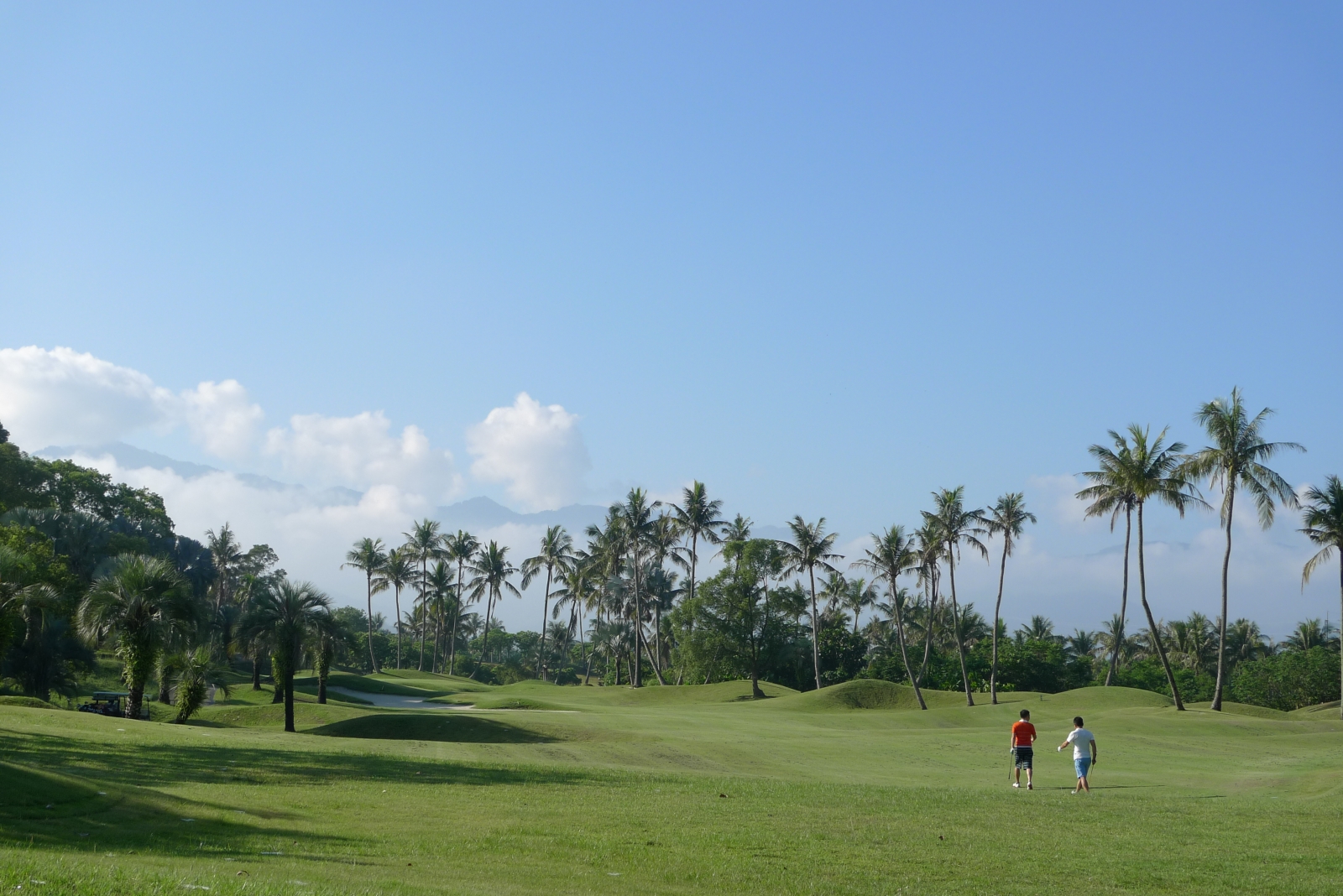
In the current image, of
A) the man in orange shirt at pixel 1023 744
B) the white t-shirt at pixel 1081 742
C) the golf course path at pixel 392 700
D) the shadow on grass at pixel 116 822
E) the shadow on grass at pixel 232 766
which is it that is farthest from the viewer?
the golf course path at pixel 392 700

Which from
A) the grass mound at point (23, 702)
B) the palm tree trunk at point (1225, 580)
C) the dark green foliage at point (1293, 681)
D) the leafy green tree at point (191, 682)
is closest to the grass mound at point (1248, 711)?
the palm tree trunk at point (1225, 580)

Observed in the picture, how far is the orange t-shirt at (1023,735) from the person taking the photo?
26.2m

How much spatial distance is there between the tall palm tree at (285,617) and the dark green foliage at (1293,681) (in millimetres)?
68653

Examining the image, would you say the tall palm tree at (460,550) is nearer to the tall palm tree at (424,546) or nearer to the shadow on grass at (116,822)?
the tall palm tree at (424,546)

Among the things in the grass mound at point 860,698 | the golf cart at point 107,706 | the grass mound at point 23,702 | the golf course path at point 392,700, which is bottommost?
the golf course path at point 392,700

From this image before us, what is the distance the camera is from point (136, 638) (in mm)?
47250

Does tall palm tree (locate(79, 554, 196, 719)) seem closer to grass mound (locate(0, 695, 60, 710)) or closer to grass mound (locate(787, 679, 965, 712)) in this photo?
grass mound (locate(0, 695, 60, 710))

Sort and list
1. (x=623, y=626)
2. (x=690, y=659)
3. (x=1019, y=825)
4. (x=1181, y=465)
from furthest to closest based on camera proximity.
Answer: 1. (x=623, y=626)
2. (x=690, y=659)
3. (x=1181, y=465)
4. (x=1019, y=825)

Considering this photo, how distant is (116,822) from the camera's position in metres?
15.2

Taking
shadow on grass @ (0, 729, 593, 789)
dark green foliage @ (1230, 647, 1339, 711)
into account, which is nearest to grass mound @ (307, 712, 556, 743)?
shadow on grass @ (0, 729, 593, 789)

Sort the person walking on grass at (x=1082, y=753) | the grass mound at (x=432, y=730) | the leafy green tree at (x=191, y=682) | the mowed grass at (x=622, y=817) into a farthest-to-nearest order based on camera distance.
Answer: the leafy green tree at (x=191, y=682)
the grass mound at (x=432, y=730)
the person walking on grass at (x=1082, y=753)
the mowed grass at (x=622, y=817)

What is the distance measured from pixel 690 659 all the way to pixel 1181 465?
4553cm

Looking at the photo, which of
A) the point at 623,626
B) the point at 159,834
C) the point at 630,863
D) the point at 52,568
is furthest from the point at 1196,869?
the point at 623,626

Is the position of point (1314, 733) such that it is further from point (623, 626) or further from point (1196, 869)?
point (623, 626)
